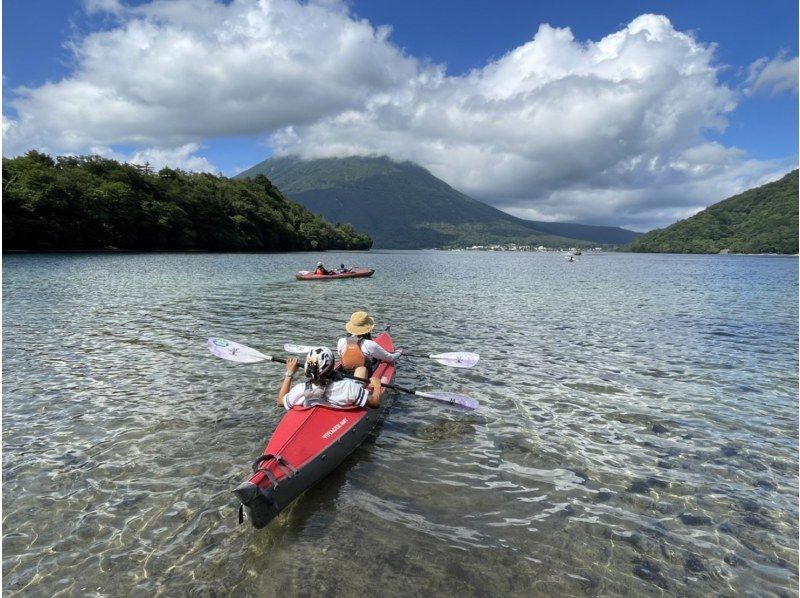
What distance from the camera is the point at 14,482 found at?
24.3 ft

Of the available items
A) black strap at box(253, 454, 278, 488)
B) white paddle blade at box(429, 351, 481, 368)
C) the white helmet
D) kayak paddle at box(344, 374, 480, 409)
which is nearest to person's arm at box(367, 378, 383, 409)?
kayak paddle at box(344, 374, 480, 409)

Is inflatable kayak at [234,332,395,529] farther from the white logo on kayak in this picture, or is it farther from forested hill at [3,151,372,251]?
forested hill at [3,151,372,251]

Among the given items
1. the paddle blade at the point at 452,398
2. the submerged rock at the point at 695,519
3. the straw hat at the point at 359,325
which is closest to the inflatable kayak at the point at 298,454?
the paddle blade at the point at 452,398

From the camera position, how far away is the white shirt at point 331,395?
818 centimetres

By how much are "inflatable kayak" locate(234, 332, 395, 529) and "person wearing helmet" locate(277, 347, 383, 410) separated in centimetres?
17

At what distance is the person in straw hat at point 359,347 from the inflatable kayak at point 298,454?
5.26 feet

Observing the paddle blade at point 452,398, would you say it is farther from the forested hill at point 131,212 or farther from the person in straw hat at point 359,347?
the forested hill at point 131,212

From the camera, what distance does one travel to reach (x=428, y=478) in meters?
7.97

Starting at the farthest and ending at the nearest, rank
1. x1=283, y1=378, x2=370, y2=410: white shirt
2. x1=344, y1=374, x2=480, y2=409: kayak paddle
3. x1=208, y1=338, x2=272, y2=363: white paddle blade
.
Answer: x1=208, y1=338, x2=272, y2=363: white paddle blade → x1=344, y1=374, x2=480, y2=409: kayak paddle → x1=283, y1=378, x2=370, y2=410: white shirt

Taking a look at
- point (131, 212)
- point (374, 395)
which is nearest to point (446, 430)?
point (374, 395)

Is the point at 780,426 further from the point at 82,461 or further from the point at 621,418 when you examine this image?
the point at 82,461

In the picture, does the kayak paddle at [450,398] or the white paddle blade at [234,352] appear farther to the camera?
the white paddle blade at [234,352]

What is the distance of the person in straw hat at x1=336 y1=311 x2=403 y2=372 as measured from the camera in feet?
34.6

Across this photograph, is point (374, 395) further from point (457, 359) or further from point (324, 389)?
point (457, 359)
